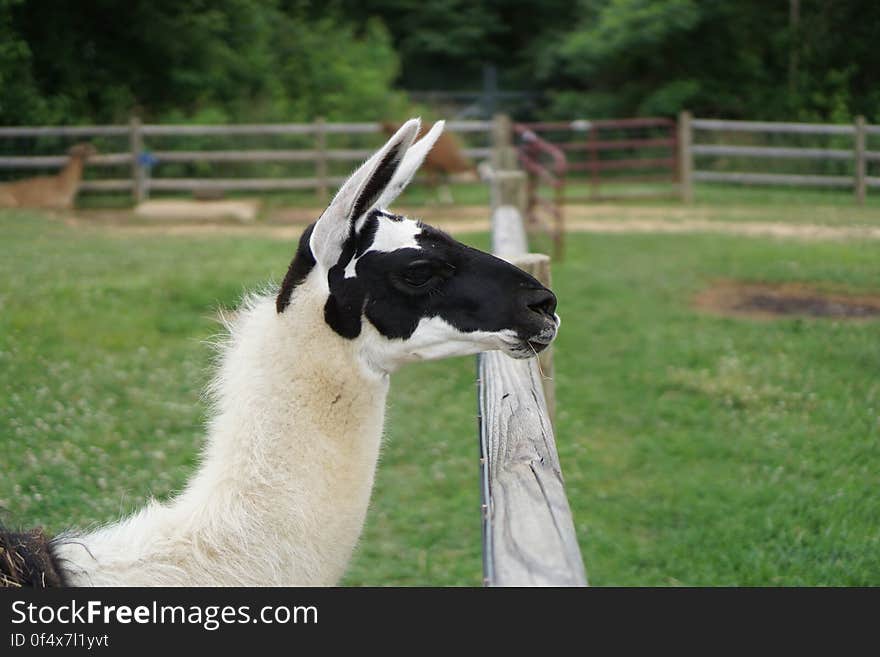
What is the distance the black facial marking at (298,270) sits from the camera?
2.79 meters

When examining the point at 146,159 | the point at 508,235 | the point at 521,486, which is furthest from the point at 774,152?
the point at 521,486

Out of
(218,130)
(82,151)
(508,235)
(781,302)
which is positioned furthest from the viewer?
(218,130)

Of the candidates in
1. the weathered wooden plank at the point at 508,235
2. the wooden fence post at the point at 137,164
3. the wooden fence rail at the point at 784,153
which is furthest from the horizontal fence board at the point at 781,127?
the weathered wooden plank at the point at 508,235

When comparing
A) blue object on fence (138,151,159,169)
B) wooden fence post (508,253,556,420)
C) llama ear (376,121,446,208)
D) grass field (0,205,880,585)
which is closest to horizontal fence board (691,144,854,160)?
grass field (0,205,880,585)

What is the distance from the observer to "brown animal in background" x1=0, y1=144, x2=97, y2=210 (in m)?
14.4

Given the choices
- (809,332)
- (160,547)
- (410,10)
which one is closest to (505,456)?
(160,547)

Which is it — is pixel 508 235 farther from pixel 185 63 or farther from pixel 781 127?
pixel 781 127

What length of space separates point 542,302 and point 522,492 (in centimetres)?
54

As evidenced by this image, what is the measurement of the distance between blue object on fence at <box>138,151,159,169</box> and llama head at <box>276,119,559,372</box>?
14565mm

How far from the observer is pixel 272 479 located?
8.71 feet

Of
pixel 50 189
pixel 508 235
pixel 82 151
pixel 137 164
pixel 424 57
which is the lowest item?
pixel 50 189

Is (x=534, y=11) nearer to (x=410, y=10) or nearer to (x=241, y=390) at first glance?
(x=410, y=10)

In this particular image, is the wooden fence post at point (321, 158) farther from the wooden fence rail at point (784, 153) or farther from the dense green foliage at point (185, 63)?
the wooden fence rail at point (784, 153)

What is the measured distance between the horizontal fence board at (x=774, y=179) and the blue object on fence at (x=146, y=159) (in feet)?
29.8
